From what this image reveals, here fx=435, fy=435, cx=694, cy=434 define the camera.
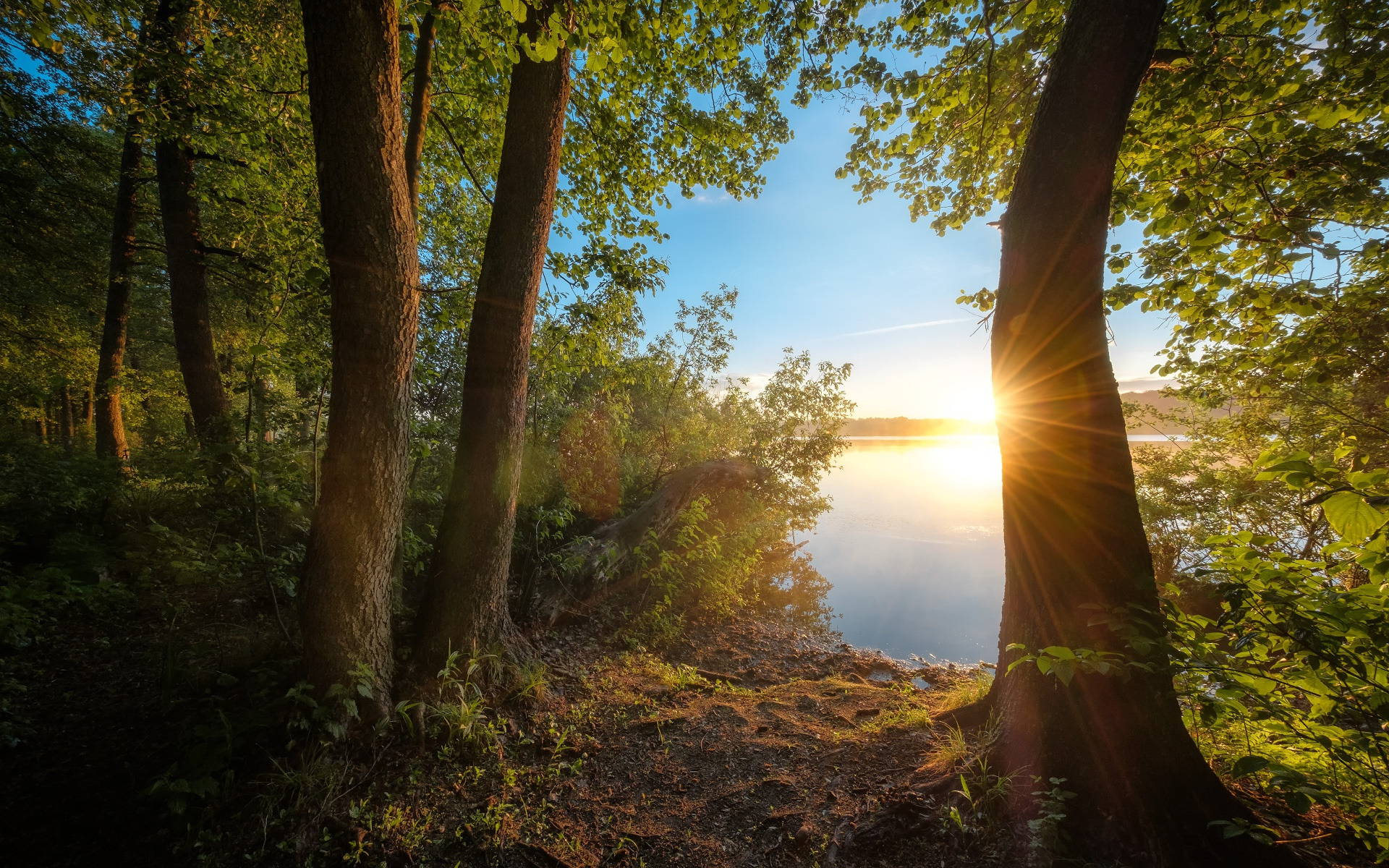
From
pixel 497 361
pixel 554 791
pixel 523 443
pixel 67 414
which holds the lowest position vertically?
pixel 554 791

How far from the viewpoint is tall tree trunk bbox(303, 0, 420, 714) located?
2.59 metres

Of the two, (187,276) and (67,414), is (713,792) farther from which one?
(67,414)

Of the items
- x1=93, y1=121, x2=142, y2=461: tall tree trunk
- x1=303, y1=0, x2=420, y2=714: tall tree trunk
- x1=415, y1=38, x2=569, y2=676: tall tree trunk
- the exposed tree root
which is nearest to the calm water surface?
the exposed tree root

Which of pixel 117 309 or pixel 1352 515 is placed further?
pixel 117 309

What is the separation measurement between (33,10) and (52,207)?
28.6 feet

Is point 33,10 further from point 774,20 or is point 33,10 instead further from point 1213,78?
point 1213,78

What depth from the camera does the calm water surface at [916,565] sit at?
8453mm

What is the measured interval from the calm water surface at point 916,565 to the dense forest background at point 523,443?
4270 millimetres

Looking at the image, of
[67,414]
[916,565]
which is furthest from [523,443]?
[67,414]

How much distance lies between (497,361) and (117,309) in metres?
9.74

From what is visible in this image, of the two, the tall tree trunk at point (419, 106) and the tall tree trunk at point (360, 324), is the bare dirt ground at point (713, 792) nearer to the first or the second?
the tall tree trunk at point (360, 324)

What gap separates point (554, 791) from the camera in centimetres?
287

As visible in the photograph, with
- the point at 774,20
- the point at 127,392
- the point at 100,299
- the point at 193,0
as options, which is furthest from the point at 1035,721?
the point at 100,299

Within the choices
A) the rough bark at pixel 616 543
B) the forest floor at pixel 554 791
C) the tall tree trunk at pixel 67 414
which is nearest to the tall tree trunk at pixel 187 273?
the forest floor at pixel 554 791
